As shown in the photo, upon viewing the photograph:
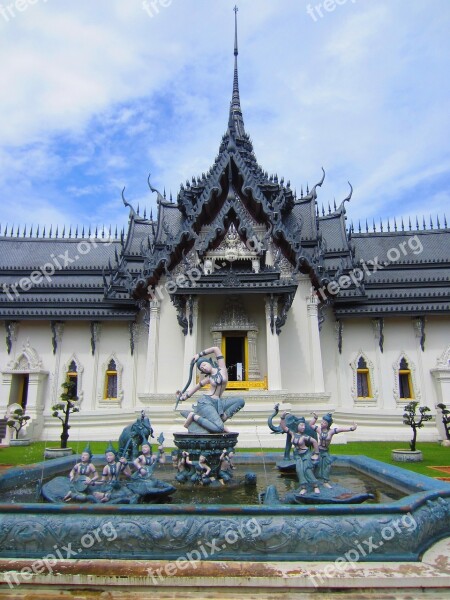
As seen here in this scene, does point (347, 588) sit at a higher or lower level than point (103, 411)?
lower

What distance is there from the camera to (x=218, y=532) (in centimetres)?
375

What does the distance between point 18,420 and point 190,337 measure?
236 inches

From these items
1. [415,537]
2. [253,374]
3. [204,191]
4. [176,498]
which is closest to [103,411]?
[253,374]

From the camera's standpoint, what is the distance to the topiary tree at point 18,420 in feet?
45.4

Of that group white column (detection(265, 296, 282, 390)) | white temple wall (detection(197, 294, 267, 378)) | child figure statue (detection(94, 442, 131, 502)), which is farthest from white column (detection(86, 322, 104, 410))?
child figure statue (detection(94, 442, 131, 502))

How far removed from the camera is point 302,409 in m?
14.3

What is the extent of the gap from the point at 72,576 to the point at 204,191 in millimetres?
13689

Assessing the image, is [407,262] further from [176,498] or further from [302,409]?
[176,498]

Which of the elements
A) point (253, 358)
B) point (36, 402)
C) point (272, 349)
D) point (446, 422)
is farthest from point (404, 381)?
point (36, 402)

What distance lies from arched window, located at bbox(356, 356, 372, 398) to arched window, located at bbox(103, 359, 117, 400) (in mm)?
9285

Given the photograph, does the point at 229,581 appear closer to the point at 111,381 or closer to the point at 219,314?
the point at 219,314

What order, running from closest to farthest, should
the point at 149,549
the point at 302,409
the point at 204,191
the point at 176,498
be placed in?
the point at 149,549 < the point at 176,498 < the point at 302,409 < the point at 204,191

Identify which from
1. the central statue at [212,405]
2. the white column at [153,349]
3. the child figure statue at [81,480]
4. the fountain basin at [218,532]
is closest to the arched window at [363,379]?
the white column at [153,349]

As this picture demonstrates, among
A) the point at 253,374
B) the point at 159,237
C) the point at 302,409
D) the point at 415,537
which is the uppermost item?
the point at 159,237
